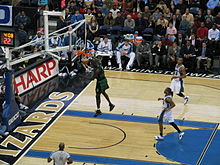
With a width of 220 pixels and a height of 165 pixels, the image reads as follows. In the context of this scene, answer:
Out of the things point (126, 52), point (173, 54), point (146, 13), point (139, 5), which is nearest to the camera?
point (173, 54)

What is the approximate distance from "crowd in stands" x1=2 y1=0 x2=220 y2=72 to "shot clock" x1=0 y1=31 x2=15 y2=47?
6019 millimetres

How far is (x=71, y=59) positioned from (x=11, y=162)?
8116mm

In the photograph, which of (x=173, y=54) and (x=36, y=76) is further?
(x=173, y=54)

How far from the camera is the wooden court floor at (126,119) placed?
13305mm

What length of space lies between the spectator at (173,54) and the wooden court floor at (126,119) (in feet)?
3.47

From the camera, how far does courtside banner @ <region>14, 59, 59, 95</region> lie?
55.0ft

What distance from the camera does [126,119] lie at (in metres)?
15.5

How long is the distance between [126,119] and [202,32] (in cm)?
778

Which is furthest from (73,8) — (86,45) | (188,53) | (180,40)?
(188,53)

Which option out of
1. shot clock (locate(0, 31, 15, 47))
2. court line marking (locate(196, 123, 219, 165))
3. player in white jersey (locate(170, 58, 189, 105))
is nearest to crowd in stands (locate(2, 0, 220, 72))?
player in white jersey (locate(170, 58, 189, 105))

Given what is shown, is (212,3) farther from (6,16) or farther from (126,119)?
(6,16)

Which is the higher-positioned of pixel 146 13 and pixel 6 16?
pixel 6 16

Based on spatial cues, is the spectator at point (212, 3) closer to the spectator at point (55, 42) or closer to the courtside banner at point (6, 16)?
the spectator at point (55, 42)

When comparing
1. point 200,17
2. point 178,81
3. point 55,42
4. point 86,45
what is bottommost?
point 178,81
